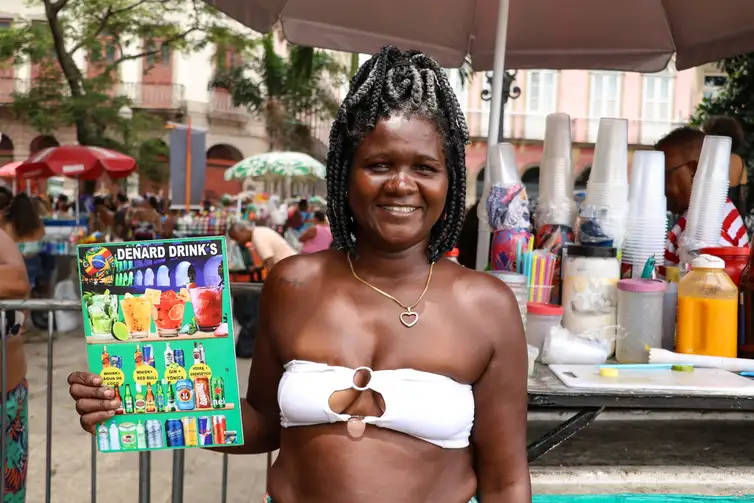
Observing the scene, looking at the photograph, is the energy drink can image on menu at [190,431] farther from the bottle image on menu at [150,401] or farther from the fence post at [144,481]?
the fence post at [144,481]

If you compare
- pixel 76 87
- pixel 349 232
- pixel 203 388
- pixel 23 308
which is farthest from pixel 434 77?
pixel 76 87

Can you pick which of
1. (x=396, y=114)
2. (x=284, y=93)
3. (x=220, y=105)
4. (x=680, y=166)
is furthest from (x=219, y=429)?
(x=220, y=105)

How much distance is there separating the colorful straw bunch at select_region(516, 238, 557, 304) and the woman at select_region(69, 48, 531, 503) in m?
0.80

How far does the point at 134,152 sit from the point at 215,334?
767 inches

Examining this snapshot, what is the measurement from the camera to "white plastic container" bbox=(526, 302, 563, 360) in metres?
2.25

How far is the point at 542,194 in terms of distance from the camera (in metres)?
2.70

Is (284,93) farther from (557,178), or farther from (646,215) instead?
(646,215)

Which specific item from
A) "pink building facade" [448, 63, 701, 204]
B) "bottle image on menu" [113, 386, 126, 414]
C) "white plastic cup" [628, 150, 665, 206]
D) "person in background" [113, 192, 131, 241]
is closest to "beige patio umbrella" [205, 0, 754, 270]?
"white plastic cup" [628, 150, 665, 206]

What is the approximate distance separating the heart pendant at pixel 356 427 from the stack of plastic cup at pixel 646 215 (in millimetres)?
1371

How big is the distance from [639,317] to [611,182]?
509 millimetres

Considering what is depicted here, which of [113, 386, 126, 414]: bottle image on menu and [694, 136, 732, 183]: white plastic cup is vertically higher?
[694, 136, 732, 183]: white plastic cup

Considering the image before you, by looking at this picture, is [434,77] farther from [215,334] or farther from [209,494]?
[209,494]

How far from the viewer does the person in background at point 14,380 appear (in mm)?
3010

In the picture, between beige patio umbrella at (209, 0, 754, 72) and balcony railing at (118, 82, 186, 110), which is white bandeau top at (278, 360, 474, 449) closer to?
beige patio umbrella at (209, 0, 754, 72)
